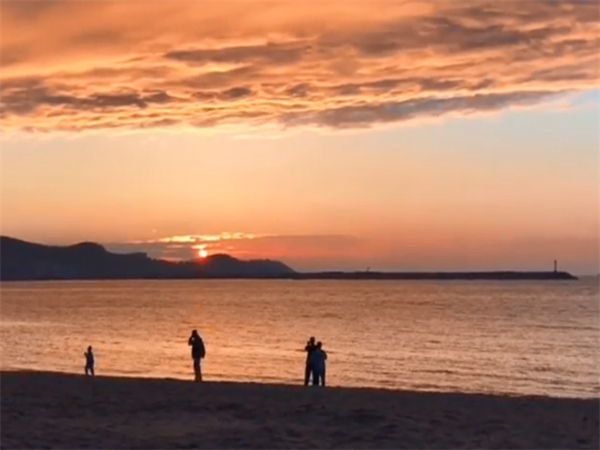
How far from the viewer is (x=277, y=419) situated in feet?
48.0

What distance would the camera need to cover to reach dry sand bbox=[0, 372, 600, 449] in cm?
1268

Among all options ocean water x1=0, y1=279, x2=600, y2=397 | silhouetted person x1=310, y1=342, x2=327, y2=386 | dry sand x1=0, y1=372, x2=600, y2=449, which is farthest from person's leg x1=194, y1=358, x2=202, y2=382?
ocean water x1=0, y1=279, x2=600, y2=397

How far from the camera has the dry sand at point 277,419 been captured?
1268cm

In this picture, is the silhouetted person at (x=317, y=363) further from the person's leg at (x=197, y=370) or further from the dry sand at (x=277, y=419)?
the dry sand at (x=277, y=419)

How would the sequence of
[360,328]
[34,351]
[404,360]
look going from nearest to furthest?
[404,360] → [34,351] → [360,328]

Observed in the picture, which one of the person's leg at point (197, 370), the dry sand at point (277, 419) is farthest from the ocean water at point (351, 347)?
the dry sand at point (277, 419)

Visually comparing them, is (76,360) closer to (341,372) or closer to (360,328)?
(341,372)

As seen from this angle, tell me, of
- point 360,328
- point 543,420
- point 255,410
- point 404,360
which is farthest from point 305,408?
point 360,328

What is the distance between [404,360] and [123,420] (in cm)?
3729

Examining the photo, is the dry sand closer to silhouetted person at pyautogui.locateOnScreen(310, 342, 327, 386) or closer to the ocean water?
silhouetted person at pyautogui.locateOnScreen(310, 342, 327, 386)

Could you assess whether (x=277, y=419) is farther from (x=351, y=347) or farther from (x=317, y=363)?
(x=351, y=347)

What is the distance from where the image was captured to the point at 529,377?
4344 centimetres

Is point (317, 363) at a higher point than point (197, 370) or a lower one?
higher

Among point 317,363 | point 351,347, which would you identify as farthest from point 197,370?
point 351,347
